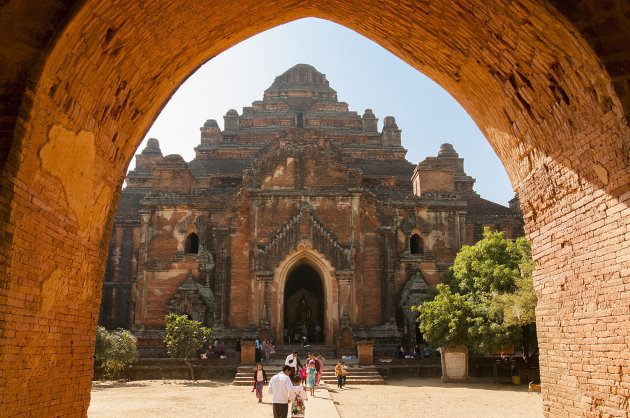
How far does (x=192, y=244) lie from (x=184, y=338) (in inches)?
279

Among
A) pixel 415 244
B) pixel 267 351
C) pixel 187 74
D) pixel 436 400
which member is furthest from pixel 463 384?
pixel 187 74

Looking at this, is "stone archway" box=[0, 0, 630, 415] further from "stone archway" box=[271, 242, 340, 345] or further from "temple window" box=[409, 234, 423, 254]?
"temple window" box=[409, 234, 423, 254]

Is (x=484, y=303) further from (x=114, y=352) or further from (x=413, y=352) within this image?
(x=114, y=352)

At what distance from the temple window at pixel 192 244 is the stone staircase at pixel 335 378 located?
27.7 ft

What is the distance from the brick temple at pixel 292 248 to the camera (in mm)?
24453

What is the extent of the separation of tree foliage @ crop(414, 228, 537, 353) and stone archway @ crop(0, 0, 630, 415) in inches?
435

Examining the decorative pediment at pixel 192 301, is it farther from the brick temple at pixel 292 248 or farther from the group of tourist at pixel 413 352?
the group of tourist at pixel 413 352

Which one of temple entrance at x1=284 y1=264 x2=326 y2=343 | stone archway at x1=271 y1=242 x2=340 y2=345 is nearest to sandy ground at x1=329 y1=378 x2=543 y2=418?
stone archway at x1=271 y1=242 x2=340 y2=345

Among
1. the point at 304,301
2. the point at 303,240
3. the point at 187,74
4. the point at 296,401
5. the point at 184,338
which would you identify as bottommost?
the point at 296,401

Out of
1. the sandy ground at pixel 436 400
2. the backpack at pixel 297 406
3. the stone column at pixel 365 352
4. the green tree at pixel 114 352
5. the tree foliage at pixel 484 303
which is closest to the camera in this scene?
the backpack at pixel 297 406

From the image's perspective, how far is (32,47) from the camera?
194 inches

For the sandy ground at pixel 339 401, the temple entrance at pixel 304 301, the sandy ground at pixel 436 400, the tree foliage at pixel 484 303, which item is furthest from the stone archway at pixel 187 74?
the temple entrance at pixel 304 301

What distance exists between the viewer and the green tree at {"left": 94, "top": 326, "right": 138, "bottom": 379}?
19.5 m

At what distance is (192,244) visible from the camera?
2747 cm
